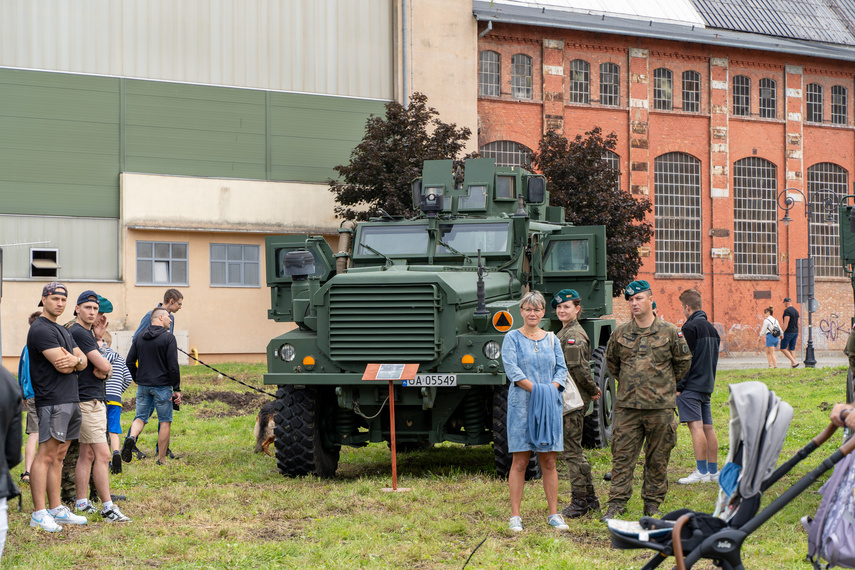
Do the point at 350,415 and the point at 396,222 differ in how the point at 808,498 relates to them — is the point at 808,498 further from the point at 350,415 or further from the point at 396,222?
the point at 396,222

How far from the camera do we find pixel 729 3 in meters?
38.3

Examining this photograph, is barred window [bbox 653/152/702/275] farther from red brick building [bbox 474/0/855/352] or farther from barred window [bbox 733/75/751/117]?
barred window [bbox 733/75/751/117]

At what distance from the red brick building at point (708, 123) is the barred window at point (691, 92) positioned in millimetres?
60

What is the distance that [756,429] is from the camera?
4383 mm

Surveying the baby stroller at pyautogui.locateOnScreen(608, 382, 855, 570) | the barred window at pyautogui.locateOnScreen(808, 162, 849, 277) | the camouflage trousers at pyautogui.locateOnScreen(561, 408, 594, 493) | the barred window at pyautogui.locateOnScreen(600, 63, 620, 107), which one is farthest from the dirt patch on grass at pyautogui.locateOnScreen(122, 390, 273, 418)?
the barred window at pyautogui.locateOnScreen(808, 162, 849, 277)

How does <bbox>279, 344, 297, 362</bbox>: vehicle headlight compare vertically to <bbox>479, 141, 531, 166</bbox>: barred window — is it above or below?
below

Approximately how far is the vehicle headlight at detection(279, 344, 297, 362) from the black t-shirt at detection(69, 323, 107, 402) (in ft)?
7.27

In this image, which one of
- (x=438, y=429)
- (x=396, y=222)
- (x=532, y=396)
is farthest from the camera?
(x=396, y=222)

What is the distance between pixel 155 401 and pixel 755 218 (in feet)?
98.5

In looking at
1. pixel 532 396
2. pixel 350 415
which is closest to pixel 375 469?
pixel 350 415

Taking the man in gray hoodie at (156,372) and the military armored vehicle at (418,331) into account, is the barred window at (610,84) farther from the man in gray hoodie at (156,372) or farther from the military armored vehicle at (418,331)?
the man in gray hoodie at (156,372)

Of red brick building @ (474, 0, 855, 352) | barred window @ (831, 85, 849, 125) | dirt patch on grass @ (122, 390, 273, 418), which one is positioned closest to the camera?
dirt patch on grass @ (122, 390, 273, 418)

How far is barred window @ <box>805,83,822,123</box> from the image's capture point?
38.6m

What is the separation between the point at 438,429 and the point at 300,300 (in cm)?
206
